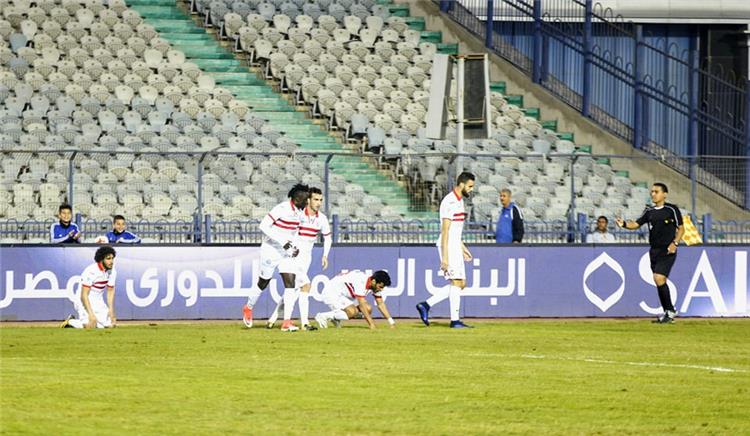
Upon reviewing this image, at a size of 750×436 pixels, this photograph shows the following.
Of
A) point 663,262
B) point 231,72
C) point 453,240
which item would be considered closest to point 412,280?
point 453,240

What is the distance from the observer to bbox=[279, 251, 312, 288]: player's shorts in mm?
20906

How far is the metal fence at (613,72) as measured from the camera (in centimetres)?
3300

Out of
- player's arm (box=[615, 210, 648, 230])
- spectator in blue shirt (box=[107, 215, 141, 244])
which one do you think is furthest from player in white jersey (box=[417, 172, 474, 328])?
spectator in blue shirt (box=[107, 215, 141, 244])

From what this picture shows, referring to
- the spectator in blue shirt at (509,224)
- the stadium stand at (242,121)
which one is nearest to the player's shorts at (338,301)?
the stadium stand at (242,121)

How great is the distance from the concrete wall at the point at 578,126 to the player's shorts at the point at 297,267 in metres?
8.49

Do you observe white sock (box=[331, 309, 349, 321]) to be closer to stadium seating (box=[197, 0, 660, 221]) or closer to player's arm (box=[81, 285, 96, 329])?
player's arm (box=[81, 285, 96, 329])

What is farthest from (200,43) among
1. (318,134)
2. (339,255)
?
(339,255)

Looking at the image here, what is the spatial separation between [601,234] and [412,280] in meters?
3.44

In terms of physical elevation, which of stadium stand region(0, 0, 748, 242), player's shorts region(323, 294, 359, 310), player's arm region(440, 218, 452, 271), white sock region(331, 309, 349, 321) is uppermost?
stadium stand region(0, 0, 748, 242)

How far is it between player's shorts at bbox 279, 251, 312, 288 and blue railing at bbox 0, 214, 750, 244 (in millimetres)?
3506

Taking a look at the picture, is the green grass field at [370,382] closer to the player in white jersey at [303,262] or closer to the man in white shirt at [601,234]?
the player in white jersey at [303,262]

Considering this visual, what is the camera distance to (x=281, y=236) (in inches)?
827

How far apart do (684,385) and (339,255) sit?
10967 mm

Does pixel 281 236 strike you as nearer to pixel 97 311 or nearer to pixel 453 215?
pixel 453 215
